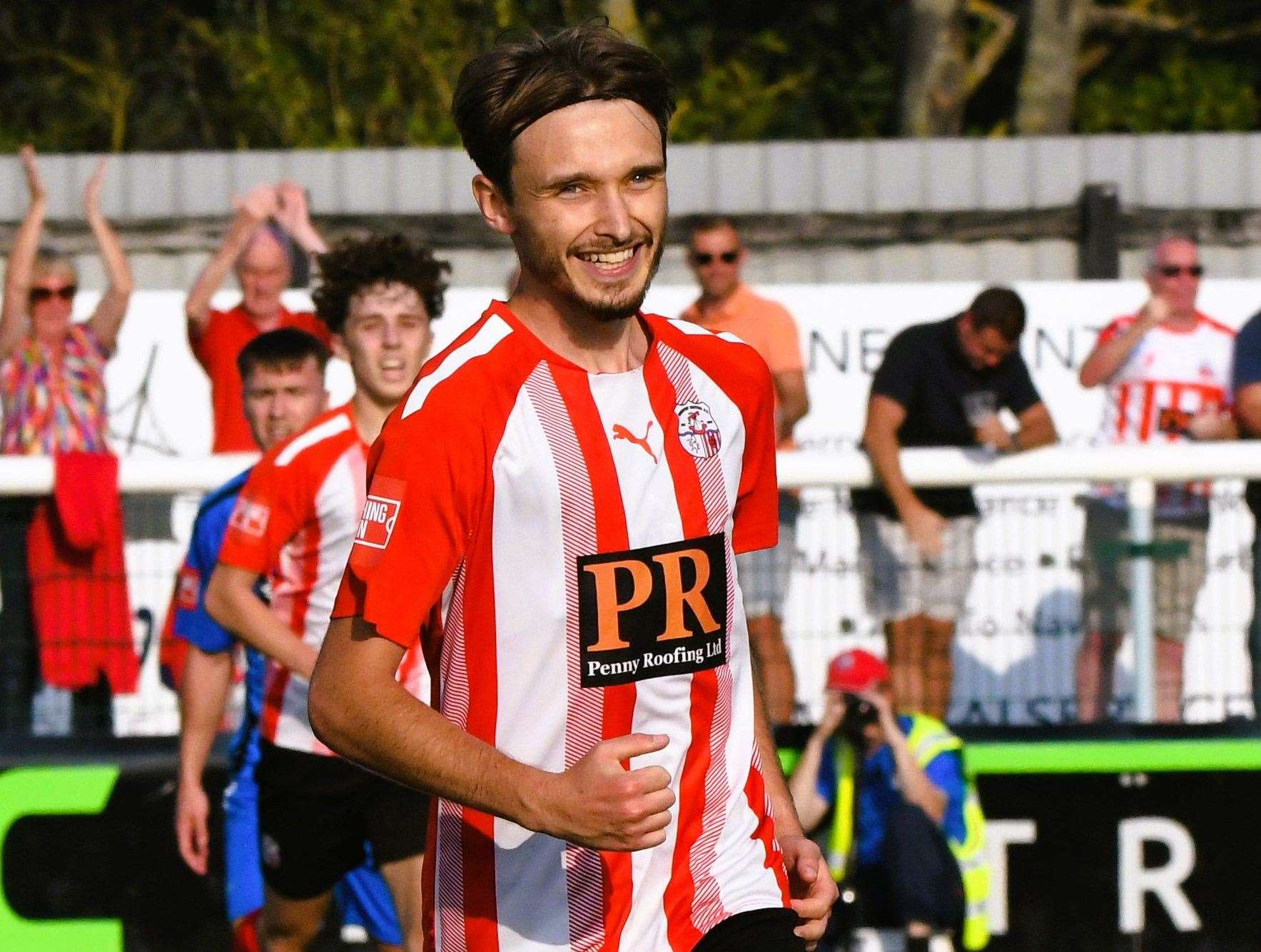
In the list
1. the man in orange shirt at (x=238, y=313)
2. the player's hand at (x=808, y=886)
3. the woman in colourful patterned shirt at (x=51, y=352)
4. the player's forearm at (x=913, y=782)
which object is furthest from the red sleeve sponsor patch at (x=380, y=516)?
the man in orange shirt at (x=238, y=313)

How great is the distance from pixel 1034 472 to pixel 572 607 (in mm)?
3384

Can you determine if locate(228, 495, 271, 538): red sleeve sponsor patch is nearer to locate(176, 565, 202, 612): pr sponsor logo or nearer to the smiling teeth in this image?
locate(176, 565, 202, 612): pr sponsor logo

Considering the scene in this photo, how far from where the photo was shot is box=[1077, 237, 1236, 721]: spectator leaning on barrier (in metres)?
6.38

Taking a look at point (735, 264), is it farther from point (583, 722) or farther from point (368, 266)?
point (583, 722)

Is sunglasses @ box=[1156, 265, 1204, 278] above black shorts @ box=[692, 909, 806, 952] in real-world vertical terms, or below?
above

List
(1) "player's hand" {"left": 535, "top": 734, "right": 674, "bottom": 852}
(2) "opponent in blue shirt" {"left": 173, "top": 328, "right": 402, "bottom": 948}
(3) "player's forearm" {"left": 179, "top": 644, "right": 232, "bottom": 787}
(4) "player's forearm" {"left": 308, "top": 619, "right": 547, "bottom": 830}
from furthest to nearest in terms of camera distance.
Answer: (3) "player's forearm" {"left": 179, "top": 644, "right": 232, "bottom": 787} < (2) "opponent in blue shirt" {"left": 173, "top": 328, "right": 402, "bottom": 948} < (4) "player's forearm" {"left": 308, "top": 619, "right": 547, "bottom": 830} < (1) "player's hand" {"left": 535, "top": 734, "right": 674, "bottom": 852}

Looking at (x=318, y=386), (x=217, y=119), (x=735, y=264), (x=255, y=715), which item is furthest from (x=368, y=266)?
(x=217, y=119)

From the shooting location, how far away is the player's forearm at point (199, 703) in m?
6.04

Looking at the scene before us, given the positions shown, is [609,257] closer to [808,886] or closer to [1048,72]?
[808,886]

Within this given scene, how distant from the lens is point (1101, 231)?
35.2 ft

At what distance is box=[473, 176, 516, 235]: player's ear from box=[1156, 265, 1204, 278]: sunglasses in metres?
5.26

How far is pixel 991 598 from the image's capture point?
638cm

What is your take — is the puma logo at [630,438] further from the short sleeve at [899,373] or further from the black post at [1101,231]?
the black post at [1101,231]

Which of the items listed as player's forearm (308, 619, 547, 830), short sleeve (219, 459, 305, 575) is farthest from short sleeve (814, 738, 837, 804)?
player's forearm (308, 619, 547, 830)
